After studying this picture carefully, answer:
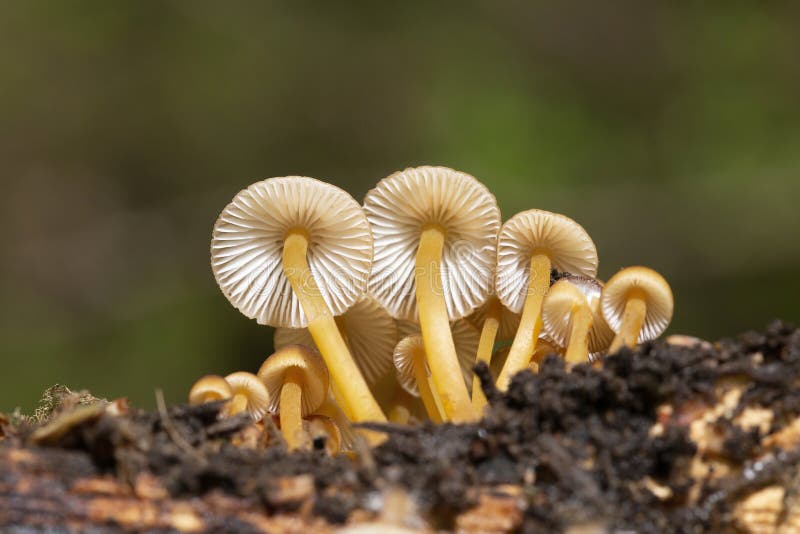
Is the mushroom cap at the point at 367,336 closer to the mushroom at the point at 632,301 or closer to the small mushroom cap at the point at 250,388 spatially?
the small mushroom cap at the point at 250,388

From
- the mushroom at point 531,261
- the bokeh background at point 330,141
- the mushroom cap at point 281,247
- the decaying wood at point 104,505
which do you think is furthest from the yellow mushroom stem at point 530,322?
the bokeh background at point 330,141

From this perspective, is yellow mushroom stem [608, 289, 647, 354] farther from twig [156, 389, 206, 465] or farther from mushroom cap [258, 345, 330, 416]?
twig [156, 389, 206, 465]

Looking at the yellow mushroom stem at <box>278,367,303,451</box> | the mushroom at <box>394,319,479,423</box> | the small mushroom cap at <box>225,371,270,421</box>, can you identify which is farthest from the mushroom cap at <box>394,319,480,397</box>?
the small mushroom cap at <box>225,371,270,421</box>

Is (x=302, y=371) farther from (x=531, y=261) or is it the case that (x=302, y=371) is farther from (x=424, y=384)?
(x=531, y=261)

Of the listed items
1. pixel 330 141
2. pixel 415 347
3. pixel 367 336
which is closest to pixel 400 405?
pixel 367 336

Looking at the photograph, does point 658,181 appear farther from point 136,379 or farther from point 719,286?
point 136,379

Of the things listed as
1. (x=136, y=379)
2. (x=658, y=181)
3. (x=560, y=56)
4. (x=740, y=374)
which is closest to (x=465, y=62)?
(x=560, y=56)
